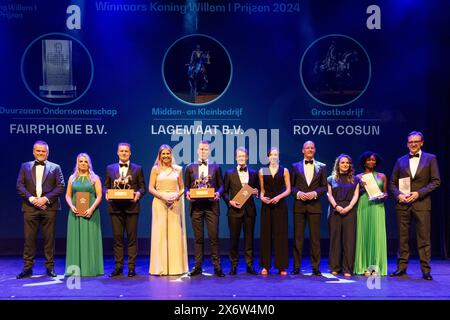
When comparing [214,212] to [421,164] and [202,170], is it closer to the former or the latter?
[202,170]

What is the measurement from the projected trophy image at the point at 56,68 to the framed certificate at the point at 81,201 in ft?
7.70

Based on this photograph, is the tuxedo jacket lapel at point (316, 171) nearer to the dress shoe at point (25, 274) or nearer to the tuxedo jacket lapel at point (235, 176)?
the tuxedo jacket lapel at point (235, 176)

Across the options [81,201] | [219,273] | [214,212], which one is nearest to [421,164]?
[214,212]

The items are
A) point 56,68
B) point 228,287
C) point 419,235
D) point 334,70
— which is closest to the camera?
point 228,287

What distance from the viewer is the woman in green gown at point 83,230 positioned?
21.4ft

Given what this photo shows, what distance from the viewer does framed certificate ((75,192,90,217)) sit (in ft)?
21.3

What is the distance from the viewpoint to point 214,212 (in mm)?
6613

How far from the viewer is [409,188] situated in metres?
6.40

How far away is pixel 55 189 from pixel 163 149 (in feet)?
4.90

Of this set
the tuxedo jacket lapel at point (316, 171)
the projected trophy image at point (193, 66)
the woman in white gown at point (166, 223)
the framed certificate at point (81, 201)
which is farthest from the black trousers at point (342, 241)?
the framed certificate at point (81, 201)

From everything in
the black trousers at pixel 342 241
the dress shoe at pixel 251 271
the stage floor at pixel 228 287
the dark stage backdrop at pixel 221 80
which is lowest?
the stage floor at pixel 228 287

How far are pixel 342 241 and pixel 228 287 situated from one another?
1.68m

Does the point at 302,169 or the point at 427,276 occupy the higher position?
the point at 302,169

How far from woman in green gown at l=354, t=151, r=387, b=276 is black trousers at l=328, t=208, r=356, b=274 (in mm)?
113
